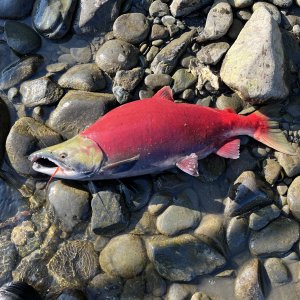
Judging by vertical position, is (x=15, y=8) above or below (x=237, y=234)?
above

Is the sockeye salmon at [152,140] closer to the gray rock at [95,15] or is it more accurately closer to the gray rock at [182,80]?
the gray rock at [182,80]

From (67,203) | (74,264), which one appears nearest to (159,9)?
(67,203)

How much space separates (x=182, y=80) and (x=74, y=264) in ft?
7.72

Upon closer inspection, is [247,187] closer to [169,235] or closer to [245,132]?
[245,132]

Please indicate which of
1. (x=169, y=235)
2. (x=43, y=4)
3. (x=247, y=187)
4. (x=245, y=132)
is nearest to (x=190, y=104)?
(x=245, y=132)

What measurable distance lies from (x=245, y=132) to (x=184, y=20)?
4.93 feet

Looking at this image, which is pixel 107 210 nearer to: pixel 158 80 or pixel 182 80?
pixel 158 80

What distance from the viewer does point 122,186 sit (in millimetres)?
4996

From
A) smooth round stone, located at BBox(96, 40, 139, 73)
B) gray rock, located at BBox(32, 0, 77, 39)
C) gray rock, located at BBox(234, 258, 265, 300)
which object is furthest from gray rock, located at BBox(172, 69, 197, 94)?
gray rock, located at BBox(234, 258, 265, 300)

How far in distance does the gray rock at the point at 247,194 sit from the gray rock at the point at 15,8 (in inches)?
123

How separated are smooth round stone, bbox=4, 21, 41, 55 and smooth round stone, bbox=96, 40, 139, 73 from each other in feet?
2.71

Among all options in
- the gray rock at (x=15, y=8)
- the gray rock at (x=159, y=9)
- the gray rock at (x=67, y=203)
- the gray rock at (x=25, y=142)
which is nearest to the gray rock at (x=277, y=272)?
the gray rock at (x=67, y=203)

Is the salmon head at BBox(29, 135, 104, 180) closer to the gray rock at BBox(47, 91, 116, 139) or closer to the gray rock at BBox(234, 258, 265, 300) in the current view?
the gray rock at BBox(47, 91, 116, 139)

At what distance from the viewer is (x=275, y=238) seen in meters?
4.93
